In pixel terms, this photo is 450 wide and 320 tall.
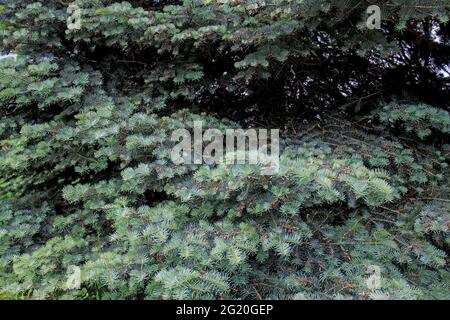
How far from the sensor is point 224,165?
1.77 m

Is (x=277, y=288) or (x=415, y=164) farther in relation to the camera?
(x=415, y=164)

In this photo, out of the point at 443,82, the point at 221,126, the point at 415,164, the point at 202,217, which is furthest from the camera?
the point at 443,82

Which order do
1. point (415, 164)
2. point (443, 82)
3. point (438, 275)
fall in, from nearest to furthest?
point (438, 275)
point (415, 164)
point (443, 82)

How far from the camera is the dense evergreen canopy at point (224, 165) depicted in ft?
5.65

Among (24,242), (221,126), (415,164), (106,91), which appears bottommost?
(24,242)

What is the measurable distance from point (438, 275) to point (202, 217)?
52.4 inches

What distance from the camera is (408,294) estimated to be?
4.90ft

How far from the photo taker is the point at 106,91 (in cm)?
281

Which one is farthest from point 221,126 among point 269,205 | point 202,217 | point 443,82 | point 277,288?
point 443,82

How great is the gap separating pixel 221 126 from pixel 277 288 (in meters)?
1.26

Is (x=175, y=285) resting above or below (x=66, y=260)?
above

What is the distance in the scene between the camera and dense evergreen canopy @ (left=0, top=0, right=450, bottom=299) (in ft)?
5.65
